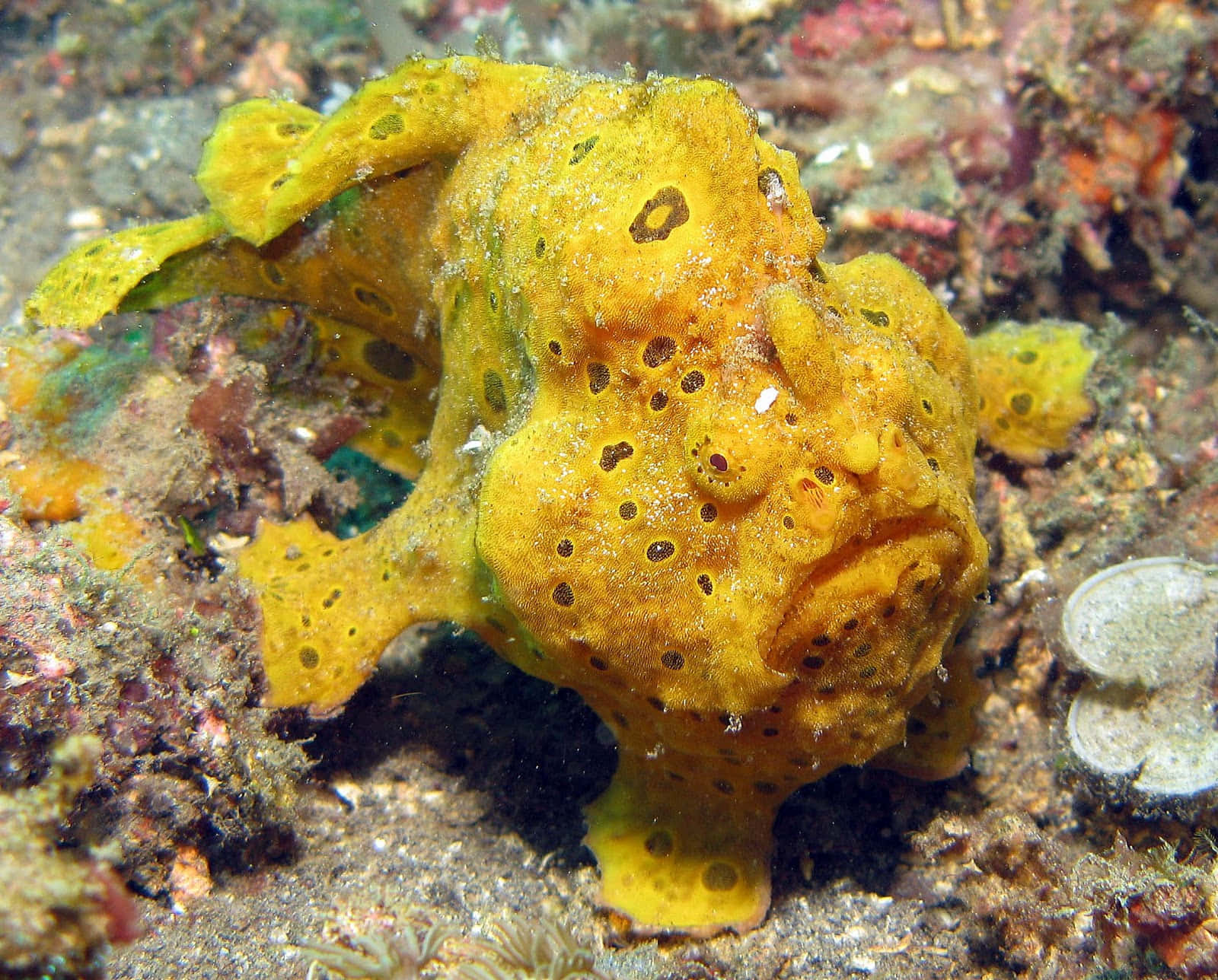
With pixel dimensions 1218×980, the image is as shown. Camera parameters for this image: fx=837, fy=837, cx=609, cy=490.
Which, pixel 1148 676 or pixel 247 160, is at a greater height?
pixel 247 160

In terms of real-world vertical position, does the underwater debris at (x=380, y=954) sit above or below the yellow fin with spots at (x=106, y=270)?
below

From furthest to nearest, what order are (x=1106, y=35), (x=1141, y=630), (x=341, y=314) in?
(x=1106, y=35)
(x=341, y=314)
(x=1141, y=630)

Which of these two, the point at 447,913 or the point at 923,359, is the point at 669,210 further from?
the point at 447,913

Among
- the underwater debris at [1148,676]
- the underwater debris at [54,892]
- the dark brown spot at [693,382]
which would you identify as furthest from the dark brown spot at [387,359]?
the underwater debris at [1148,676]

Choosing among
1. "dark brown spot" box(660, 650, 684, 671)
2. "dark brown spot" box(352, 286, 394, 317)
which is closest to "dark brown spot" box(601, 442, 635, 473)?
"dark brown spot" box(660, 650, 684, 671)

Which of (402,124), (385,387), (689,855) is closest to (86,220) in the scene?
(385,387)

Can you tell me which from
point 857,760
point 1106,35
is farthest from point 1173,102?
point 857,760

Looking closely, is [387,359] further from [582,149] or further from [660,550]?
[660,550]

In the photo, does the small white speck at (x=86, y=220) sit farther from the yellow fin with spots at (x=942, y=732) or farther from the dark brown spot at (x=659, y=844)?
the yellow fin with spots at (x=942, y=732)
